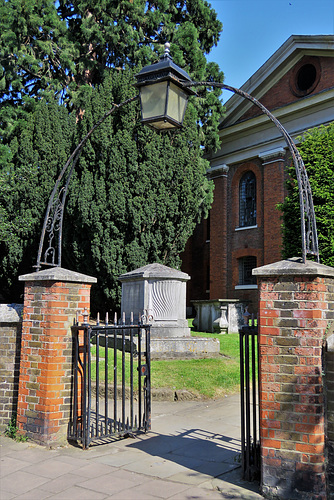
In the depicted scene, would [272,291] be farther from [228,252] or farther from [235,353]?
[228,252]

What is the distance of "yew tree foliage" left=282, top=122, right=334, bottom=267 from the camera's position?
11.8m

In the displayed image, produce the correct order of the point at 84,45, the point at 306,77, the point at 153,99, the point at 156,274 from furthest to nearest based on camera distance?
the point at 306,77, the point at 84,45, the point at 156,274, the point at 153,99

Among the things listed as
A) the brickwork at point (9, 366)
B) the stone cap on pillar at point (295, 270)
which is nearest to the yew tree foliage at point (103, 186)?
the brickwork at point (9, 366)

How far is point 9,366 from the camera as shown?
18.3 feet

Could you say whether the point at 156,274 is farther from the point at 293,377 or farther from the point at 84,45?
the point at 84,45

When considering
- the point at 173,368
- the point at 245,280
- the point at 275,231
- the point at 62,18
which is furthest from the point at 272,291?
the point at 62,18

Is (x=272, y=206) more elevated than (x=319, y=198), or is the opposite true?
(x=272, y=206)

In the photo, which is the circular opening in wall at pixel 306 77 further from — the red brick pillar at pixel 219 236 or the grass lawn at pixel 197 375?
the grass lawn at pixel 197 375

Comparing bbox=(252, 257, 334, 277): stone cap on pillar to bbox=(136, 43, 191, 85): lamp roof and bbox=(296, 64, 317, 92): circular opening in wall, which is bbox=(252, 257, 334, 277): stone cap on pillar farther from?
bbox=(296, 64, 317, 92): circular opening in wall

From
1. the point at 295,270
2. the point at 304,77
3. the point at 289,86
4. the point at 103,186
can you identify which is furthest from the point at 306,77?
the point at 295,270

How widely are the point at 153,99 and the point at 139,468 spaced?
390 cm

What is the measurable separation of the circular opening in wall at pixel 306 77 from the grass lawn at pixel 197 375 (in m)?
14.7

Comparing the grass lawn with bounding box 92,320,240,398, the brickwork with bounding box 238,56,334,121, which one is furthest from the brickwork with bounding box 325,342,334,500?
the brickwork with bounding box 238,56,334,121

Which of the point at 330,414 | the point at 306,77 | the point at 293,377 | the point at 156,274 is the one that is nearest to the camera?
the point at 330,414
